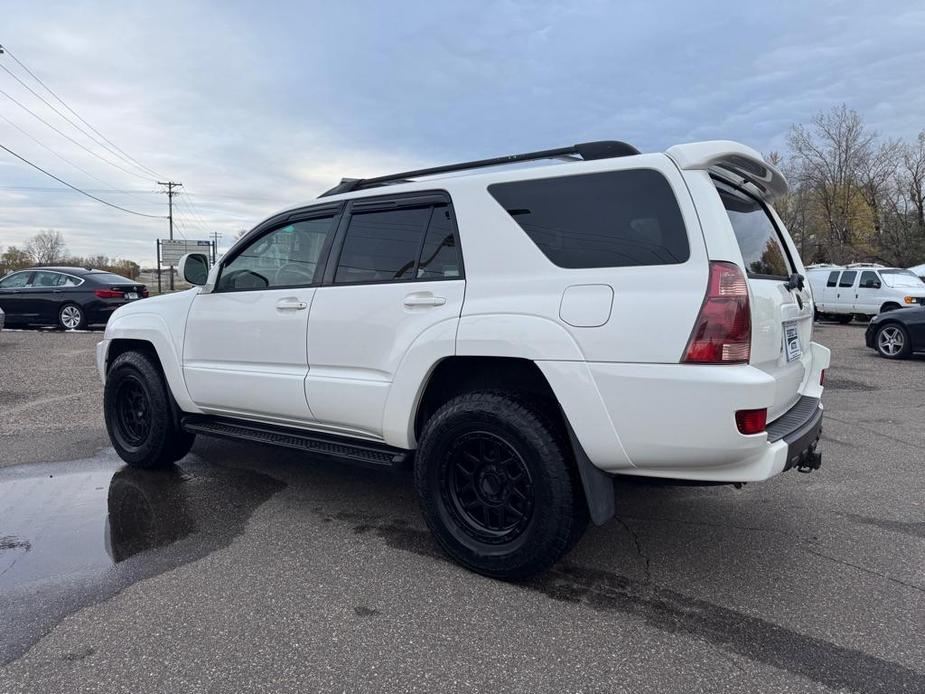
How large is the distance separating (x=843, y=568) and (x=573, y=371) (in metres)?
1.74

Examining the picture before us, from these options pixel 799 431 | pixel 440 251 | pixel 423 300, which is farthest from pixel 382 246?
pixel 799 431

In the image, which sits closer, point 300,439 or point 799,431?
point 799,431

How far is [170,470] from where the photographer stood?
4.82 meters

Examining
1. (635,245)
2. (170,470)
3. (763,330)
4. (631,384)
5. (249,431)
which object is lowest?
(170,470)

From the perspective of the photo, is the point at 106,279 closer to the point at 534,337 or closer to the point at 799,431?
the point at 534,337

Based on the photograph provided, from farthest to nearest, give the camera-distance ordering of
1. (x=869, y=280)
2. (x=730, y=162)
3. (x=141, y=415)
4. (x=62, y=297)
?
1. (x=869, y=280)
2. (x=62, y=297)
3. (x=141, y=415)
4. (x=730, y=162)

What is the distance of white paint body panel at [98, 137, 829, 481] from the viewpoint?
260 cm

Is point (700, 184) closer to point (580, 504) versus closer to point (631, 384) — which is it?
point (631, 384)

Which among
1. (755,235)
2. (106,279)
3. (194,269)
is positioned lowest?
(106,279)

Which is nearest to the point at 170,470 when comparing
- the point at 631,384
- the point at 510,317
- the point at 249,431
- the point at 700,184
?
the point at 249,431

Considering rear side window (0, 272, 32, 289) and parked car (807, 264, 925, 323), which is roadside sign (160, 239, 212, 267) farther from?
parked car (807, 264, 925, 323)

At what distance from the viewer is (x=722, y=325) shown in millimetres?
2568

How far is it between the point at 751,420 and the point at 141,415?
419 cm

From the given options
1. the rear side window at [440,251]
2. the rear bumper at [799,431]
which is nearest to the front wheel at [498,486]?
the rear side window at [440,251]
